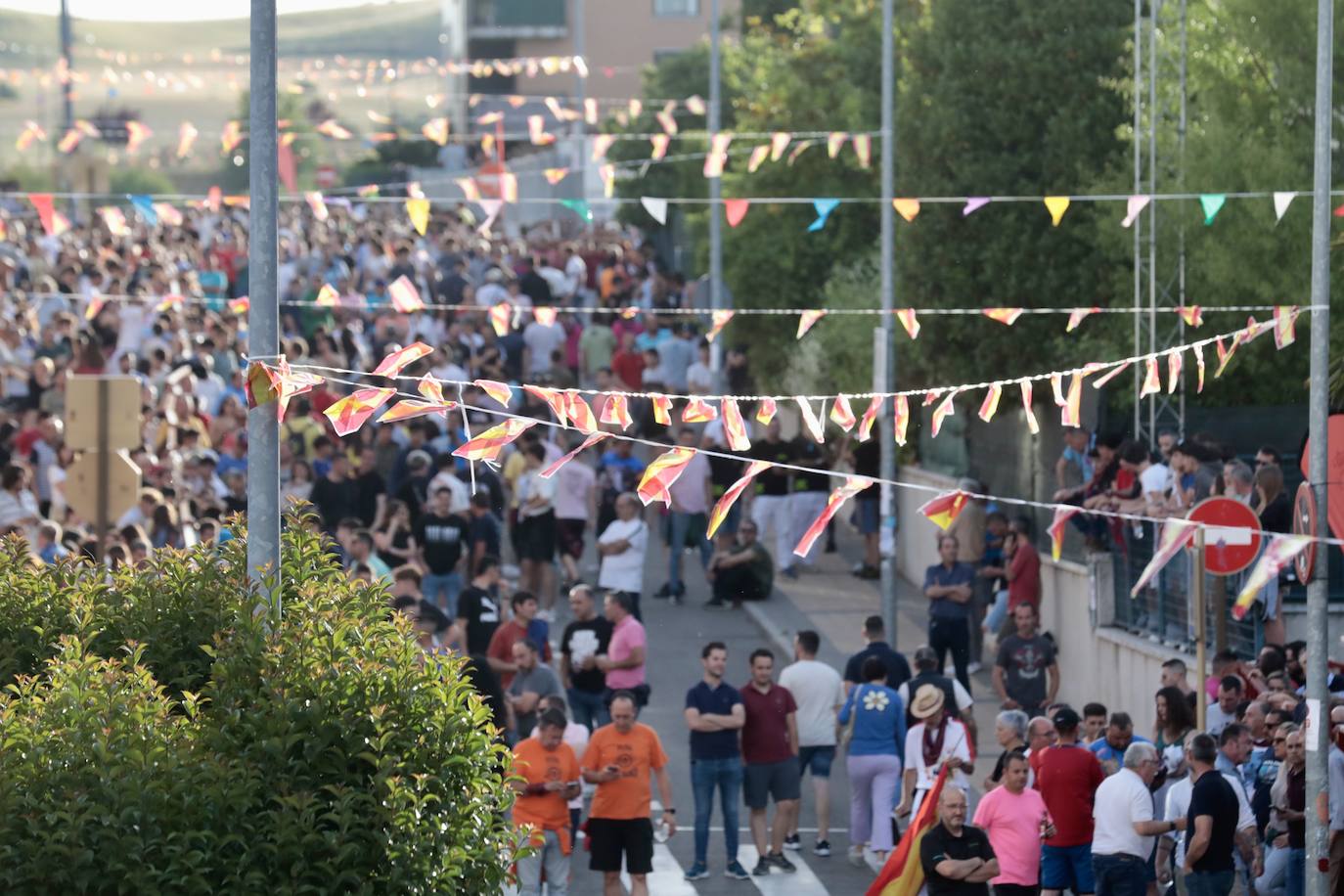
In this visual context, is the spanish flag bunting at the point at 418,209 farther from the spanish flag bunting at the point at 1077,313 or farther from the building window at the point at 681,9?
the building window at the point at 681,9

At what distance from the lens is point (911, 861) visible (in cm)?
1270

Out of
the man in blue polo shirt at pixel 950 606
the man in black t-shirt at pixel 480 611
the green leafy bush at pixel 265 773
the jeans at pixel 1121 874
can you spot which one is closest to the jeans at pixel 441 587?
the man in black t-shirt at pixel 480 611

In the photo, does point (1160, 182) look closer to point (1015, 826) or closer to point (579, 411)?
point (1015, 826)

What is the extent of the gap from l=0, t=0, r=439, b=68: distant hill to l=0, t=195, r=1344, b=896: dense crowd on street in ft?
291

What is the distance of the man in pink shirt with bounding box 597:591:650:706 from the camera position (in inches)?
645

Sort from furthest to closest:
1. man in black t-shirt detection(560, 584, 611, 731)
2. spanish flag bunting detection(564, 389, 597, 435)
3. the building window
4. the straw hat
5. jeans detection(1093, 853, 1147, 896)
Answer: the building window → man in black t-shirt detection(560, 584, 611, 731) → the straw hat → jeans detection(1093, 853, 1147, 896) → spanish flag bunting detection(564, 389, 597, 435)

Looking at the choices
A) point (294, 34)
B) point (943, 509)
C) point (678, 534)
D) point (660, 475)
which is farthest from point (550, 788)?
point (294, 34)

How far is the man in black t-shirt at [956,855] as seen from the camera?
40.0 feet

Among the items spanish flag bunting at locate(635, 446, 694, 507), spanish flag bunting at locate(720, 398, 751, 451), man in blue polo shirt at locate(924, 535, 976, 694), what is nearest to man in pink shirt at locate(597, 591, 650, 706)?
man in blue polo shirt at locate(924, 535, 976, 694)

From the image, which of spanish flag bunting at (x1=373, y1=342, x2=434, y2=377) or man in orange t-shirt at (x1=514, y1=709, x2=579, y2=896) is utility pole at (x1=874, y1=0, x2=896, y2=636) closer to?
man in orange t-shirt at (x1=514, y1=709, x2=579, y2=896)

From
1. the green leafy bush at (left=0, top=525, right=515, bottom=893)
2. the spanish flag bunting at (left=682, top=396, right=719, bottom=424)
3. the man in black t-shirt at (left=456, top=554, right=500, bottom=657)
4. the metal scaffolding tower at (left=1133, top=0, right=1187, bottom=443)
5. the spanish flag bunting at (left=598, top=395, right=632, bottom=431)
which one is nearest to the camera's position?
the green leafy bush at (left=0, top=525, right=515, bottom=893)

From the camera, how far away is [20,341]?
94.5 ft

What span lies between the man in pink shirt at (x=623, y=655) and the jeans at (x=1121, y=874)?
14.4 feet

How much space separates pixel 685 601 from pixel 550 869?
10.6m
